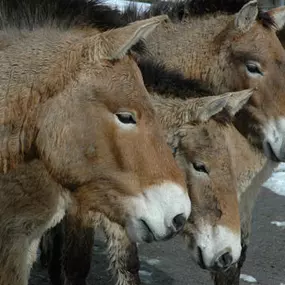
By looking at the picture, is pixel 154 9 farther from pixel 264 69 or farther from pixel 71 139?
pixel 71 139

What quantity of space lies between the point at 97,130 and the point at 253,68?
2.76 m

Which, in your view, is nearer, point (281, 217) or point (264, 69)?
point (264, 69)

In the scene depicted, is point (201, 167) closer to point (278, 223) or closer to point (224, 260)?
point (224, 260)

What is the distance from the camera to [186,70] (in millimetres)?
6648

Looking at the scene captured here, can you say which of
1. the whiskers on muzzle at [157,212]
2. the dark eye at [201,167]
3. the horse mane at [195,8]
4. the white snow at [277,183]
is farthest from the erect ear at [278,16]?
the white snow at [277,183]

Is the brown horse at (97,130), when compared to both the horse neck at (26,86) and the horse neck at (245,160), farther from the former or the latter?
the horse neck at (245,160)

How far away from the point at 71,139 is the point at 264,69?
2895 mm

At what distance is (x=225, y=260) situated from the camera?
537cm

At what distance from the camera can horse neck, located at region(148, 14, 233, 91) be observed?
6617mm

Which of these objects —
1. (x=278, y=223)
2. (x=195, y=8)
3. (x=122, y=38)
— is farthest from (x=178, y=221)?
(x=278, y=223)

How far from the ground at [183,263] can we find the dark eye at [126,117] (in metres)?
3.67

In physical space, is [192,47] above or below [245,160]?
above

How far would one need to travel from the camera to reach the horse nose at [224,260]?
536cm

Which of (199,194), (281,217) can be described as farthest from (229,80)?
(281,217)
